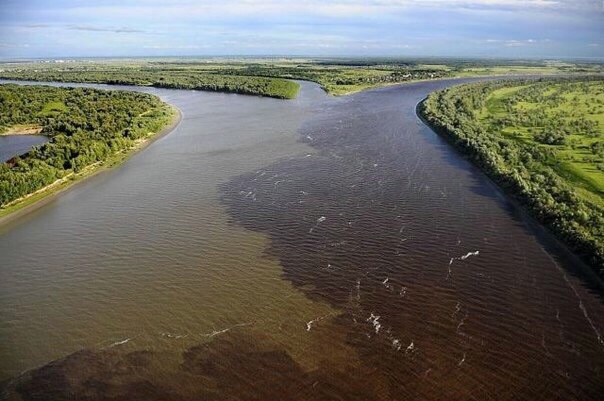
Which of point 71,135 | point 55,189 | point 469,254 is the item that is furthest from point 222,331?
point 71,135

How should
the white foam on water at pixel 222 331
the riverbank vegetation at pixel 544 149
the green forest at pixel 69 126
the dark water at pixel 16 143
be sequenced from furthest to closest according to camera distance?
1. the dark water at pixel 16 143
2. the green forest at pixel 69 126
3. the riverbank vegetation at pixel 544 149
4. the white foam on water at pixel 222 331

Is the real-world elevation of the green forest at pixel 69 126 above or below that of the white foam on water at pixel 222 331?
above

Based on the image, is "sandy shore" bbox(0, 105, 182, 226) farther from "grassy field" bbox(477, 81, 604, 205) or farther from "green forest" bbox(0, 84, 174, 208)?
"grassy field" bbox(477, 81, 604, 205)

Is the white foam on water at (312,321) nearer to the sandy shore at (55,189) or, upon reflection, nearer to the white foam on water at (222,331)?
the white foam on water at (222,331)

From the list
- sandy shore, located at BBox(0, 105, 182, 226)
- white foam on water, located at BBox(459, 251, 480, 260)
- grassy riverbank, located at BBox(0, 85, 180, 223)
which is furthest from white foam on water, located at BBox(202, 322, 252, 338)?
grassy riverbank, located at BBox(0, 85, 180, 223)

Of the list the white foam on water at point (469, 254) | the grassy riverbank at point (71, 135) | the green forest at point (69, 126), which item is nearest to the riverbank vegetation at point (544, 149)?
the white foam on water at point (469, 254)

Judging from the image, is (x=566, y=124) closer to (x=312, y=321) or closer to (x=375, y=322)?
(x=375, y=322)

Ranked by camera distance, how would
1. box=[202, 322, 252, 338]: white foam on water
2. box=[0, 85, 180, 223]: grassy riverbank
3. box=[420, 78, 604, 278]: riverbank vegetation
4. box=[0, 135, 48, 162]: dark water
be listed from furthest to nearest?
box=[0, 135, 48, 162]: dark water
box=[0, 85, 180, 223]: grassy riverbank
box=[420, 78, 604, 278]: riverbank vegetation
box=[202, 322, 252, 338]: white foam on water
